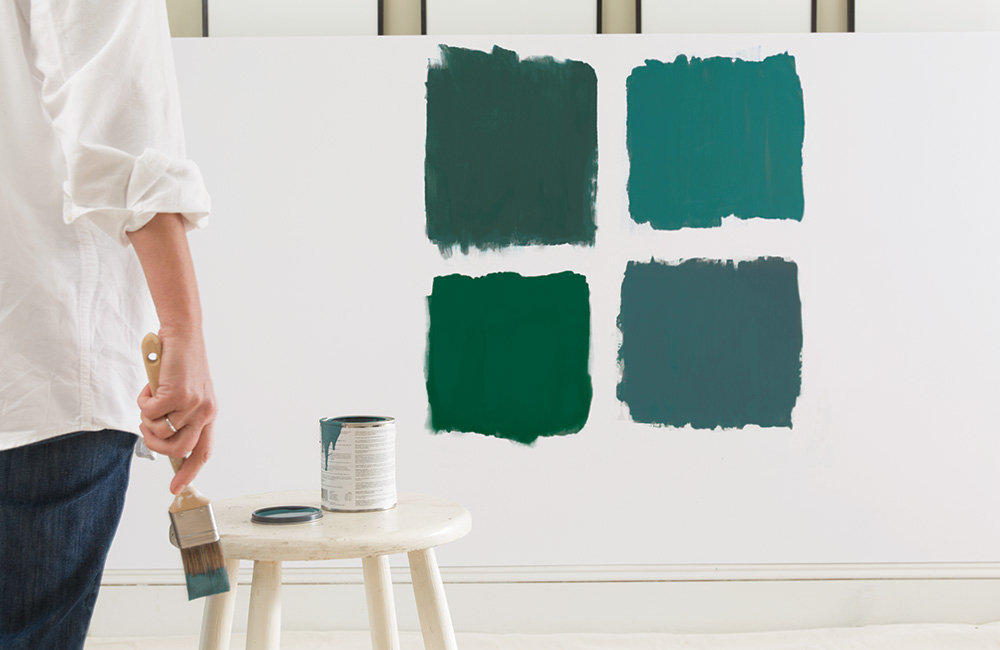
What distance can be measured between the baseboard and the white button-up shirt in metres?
1.10

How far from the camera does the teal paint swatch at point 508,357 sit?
60.4 inches

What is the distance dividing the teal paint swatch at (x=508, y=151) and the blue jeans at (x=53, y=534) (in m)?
1.04

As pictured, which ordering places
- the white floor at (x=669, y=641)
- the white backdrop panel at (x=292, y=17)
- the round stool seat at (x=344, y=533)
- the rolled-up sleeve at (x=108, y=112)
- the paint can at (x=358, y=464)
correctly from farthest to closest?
1. the white backdrop panel at (x=292, y=17)
2. the white floor at (x=669, y=641)
3. the paint can at (x=358, y=464)
4. the round stool seat at (x=344, y=533)
5. the rolled-up sleeve at (x=108, y=112)

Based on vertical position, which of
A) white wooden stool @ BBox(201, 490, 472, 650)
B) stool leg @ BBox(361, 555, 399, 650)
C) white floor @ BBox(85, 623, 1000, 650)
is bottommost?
white floor @ BBox(85, 623, 1000, 650)

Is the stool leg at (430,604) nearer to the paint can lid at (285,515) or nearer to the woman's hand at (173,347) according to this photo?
Result: the paint can lid at (285,515)

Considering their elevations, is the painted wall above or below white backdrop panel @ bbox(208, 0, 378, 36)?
below

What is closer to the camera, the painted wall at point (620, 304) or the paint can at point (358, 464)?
the paint can at point (358, 464)

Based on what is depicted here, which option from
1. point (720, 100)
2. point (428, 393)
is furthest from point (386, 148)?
point (720, 100)

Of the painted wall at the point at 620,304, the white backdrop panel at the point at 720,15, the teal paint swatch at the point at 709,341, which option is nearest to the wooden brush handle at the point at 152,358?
the painted wall at the point at 620,304

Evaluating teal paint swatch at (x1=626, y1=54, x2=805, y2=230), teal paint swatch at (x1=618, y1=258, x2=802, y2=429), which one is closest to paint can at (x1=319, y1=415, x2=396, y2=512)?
teal paint swatch at (x1=618, y1=258, x2=802, y2=429)

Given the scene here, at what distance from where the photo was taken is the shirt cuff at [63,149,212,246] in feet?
1.66

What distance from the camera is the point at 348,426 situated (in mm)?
850

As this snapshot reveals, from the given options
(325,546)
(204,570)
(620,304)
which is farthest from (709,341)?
(204,570)

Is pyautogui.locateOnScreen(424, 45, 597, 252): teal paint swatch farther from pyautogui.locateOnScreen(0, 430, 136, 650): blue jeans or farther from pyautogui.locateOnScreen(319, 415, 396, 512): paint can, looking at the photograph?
pyautogui.locateOnScreen(0, 430, 136, 650): blue jeans
